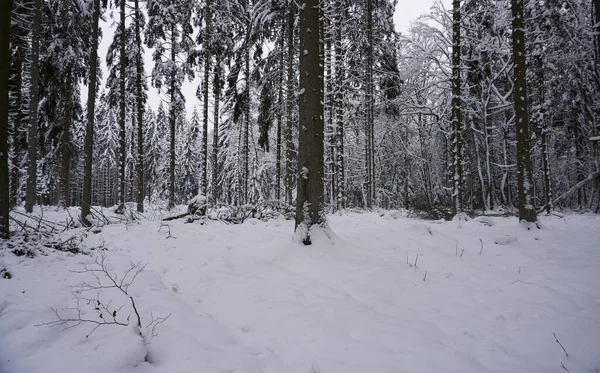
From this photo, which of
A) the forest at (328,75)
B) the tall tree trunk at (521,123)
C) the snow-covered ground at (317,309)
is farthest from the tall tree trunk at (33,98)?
the tall tree trunk at (521,123)

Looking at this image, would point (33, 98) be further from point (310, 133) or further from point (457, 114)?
point (457, 114)

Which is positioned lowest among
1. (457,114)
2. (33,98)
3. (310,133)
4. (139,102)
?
(310,133)

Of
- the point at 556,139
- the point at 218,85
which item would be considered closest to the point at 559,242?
the point at 218,85

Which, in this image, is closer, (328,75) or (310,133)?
(310,133)

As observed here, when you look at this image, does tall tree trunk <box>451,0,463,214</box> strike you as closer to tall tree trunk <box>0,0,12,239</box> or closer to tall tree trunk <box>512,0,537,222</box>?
tall tree trunk <box>512,0,537,222</box>

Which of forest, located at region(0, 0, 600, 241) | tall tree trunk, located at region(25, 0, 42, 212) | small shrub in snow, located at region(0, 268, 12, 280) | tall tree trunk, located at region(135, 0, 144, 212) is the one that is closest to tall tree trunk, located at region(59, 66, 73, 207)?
forest, located at region(0, 0, 600, 241)

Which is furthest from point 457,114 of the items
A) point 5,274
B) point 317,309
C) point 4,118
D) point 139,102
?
point 139,102

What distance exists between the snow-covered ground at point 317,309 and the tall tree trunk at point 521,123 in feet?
7.29

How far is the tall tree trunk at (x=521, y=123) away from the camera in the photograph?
316 inches

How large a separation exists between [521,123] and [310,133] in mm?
A: 6633

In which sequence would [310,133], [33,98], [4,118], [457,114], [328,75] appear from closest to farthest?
[4,118], [310,133], [457,114], [33,98], [328,75]

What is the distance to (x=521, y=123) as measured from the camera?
326 inches

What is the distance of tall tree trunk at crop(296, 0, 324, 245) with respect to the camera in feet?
19.1

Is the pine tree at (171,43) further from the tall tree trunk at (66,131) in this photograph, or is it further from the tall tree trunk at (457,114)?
the tall tree trunk at (457,114)
